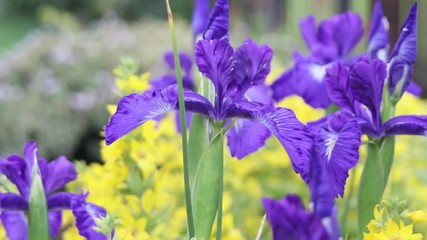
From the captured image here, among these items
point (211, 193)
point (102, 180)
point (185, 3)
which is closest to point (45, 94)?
point (102, 180)

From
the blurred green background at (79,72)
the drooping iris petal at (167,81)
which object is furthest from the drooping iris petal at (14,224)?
the blurred green background at (79,72)

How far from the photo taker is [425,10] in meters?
4.53

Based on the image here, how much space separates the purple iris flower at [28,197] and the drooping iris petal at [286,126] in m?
0.20

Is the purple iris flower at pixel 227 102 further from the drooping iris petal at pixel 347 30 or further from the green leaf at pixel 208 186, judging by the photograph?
the drooping iris petal at pixel 347 30

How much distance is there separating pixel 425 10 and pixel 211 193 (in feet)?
13.1

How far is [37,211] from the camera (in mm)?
821

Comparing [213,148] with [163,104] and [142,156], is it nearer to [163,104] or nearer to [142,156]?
[163,104]

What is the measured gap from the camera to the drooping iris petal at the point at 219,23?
2.79 ft

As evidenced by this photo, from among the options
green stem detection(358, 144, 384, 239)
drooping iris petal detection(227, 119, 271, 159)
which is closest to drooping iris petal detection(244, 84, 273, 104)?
drooping iris petal detection(227, 119, 271, 159)

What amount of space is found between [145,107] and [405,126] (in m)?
0.30

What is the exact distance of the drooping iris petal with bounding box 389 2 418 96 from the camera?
87 centimetres

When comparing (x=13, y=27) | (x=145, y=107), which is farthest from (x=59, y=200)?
(x=13, y=27)

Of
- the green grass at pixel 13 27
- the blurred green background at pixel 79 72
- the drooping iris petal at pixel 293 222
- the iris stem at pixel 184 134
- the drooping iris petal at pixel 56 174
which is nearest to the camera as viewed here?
the drooping iris petal at pixel 293 222

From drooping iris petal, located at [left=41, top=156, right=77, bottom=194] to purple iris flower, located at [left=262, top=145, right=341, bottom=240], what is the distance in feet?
1.19
